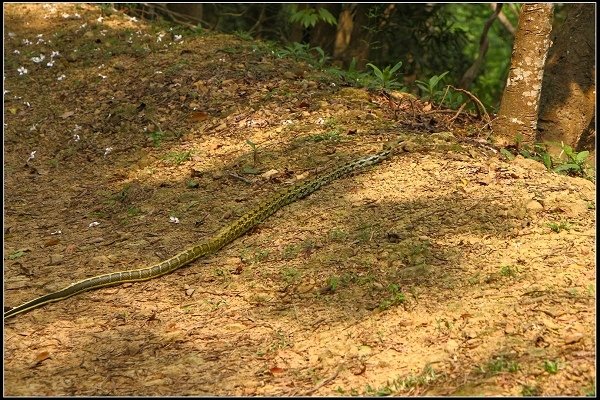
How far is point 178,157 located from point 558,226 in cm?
395

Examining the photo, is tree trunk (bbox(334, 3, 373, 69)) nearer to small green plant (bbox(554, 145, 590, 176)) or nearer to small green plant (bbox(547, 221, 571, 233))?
small green plant (bbox(554, 145, 590, 176))

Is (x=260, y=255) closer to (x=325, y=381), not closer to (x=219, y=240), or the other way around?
(x=219, y=240)

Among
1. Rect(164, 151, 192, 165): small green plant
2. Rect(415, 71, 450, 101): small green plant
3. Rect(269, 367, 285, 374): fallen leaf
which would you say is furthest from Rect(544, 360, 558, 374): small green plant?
Rect(164, 151, 192, 165): small green plant

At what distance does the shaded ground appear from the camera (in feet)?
15.2

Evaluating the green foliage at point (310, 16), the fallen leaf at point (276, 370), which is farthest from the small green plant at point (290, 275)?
the green foliage at point (310, 16)

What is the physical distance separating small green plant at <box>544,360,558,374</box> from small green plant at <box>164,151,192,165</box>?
4.62 metres

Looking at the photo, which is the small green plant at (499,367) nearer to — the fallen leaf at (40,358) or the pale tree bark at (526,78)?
the fallen leaf at (40,358)

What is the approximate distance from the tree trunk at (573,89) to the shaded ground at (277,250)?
1.88m

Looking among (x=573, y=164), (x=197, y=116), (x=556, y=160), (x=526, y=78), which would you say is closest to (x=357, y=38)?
(x=197, y=116)

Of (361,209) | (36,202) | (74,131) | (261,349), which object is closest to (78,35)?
(74,131)

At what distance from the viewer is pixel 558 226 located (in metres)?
5.66

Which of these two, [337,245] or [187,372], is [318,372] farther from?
[337,245]

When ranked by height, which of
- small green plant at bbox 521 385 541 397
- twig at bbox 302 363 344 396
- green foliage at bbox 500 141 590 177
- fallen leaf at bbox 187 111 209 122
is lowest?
fallen leaf at bbox 187 111 209 122

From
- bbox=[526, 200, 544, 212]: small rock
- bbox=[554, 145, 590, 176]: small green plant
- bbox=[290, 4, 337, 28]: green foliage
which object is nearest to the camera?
bbox=[526, 200, 544, 212]: small rock
